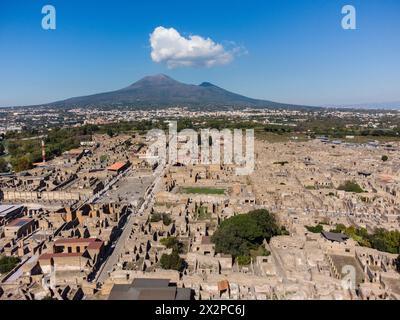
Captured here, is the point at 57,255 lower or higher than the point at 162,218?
lower

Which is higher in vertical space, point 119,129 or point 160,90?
point 160,90

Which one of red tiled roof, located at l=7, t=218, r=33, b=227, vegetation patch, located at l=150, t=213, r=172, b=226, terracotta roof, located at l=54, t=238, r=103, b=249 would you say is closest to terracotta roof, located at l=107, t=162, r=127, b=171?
red tiled roof, located at l=7, t=218, r=33, b=227

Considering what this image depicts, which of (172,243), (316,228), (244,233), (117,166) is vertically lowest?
(172,243)

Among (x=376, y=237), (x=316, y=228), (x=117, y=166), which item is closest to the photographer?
(x=376, y=237)

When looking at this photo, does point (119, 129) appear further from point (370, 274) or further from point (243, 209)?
point (370, 274)

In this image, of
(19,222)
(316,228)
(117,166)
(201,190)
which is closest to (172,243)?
(316,228)

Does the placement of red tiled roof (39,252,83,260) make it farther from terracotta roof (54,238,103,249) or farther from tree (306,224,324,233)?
tree (306,224,324,233)

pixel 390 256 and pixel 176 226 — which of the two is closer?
pixel 390 256

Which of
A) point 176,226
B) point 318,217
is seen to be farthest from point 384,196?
point 176,226

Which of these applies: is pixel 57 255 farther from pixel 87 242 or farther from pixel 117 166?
pixel 117 166
